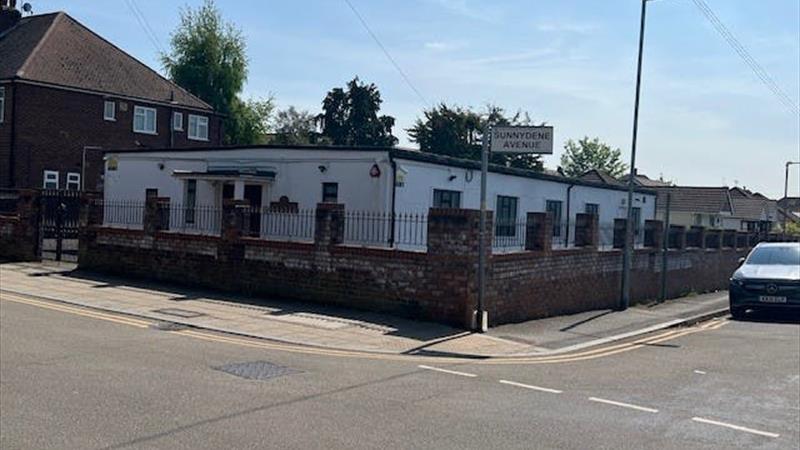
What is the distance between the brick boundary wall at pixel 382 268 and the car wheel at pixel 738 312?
231cm

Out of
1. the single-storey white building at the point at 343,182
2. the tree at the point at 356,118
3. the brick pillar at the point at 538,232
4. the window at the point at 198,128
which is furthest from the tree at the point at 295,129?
the brick pillar at the point at 538,232

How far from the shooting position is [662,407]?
8.12m

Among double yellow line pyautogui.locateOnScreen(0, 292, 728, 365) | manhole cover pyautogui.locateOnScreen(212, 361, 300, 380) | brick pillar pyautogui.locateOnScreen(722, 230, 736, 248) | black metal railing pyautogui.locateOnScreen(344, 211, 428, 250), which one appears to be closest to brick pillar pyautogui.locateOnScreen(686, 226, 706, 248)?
brick pillar pyautogui.locateOnScreen(722, 230, 736, 248)

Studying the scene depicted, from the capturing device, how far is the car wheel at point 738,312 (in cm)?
1831

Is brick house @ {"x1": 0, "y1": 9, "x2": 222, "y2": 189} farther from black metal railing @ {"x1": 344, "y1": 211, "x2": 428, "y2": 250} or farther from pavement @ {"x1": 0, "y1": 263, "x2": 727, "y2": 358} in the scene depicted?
black metal railing @ {"x1": 344, "y1": 211, "x2": 428, "y2": 250}

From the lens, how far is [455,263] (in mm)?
13000

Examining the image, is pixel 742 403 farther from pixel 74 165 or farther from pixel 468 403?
pixel 74 165

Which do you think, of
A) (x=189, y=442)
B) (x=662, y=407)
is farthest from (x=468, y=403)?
(x=189, y=442)

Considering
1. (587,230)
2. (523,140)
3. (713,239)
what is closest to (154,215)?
(523,140)

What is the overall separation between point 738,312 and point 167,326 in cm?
1318

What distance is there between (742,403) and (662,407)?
1027 millimetres

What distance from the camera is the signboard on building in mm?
12398

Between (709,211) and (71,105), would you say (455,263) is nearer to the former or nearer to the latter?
(71,105)

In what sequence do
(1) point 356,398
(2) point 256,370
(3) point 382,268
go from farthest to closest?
(3) point 382,268 → (2) point 256,370 → (1) point 356,398
